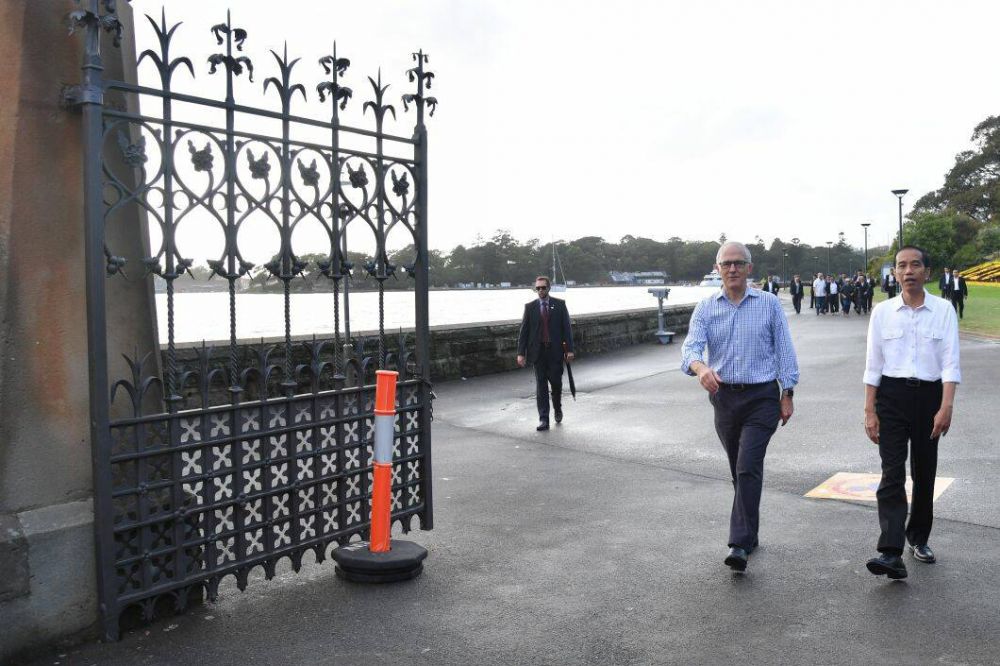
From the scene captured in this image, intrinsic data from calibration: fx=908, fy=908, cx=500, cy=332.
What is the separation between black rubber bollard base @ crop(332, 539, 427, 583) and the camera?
4855 mm

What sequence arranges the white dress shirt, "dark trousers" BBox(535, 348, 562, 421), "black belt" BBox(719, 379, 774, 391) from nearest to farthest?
the white dress shirt
"black belt" BBox(719, 379, 774, 391)
"dark trousers" BBox(535, 348, 562, 421)

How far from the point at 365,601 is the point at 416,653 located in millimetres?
767

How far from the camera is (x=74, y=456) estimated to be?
4062 millimetres

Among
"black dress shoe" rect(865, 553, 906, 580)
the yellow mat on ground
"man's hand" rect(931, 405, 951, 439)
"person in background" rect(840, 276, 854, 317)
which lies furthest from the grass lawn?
"black dress shoe" rect(865, 553, 906, 580)

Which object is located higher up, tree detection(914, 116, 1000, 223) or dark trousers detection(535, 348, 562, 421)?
tree detection(914, 116, 1000, 223)

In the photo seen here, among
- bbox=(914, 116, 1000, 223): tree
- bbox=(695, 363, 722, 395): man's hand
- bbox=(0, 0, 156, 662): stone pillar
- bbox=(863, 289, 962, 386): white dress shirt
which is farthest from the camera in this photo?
bbox=(914, 116, 1000, 223): tree

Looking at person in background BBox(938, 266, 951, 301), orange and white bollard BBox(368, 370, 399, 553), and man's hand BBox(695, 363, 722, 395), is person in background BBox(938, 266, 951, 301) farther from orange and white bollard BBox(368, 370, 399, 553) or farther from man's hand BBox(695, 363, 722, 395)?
orange and white bollard BBox(368, 370, 399, 553)

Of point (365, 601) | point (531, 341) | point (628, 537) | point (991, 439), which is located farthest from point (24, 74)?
point (991, 439)

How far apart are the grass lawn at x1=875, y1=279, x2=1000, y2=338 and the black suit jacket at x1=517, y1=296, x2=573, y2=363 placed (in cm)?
1605

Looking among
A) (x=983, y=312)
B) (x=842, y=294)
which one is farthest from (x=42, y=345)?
(x=842, y=294)

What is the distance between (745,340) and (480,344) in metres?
11.5

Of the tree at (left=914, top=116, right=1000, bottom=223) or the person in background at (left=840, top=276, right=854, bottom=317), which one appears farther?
the tree at (left=914, top=116, right=1000, bottom=223)

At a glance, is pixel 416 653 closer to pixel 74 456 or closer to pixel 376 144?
pixel 74 456

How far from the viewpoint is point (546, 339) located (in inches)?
427
